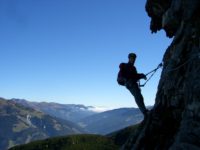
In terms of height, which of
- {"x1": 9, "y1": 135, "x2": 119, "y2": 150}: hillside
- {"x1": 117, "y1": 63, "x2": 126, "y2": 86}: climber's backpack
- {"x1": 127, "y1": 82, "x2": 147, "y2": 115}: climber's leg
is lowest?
{"x1": 9, "y1": 135, "x2": 119, "y2": 150}: hillside

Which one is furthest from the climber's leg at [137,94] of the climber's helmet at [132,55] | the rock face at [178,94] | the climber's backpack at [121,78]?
the climber's helmet at [132,55]

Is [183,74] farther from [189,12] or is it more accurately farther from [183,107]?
[189,12]

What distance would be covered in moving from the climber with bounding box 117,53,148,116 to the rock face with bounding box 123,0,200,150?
1.55 meters

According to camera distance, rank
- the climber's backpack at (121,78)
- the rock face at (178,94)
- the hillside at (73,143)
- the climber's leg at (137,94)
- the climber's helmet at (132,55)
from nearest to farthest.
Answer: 1. the rock face at (178,94)
2. the climber's leg at (137,94)
3. the climber's helmet at (132,55)
4. the climber's backpack at (121,78)
5. the hillside at (73,143)

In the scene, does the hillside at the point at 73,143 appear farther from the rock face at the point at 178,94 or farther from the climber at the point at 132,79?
the rock face at the point at 178,94

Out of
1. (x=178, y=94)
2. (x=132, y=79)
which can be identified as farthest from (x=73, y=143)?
(x=178, y=94)

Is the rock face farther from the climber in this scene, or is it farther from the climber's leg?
the climber

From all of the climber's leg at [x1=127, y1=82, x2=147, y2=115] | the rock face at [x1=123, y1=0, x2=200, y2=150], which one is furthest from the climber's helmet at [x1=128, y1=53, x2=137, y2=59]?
the rock face at [x1=123, y1=0, x2=200, y2=150]

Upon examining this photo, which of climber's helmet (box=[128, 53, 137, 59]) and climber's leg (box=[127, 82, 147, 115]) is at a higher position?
climber's helmet (box=[128, 53, 137, 59])

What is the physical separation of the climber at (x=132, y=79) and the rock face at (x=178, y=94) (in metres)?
1.55

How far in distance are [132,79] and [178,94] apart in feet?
15.4

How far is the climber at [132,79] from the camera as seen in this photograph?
77.9ft

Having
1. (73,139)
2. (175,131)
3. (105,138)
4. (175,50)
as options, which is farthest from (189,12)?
(73,139)

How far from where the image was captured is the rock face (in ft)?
55.7
